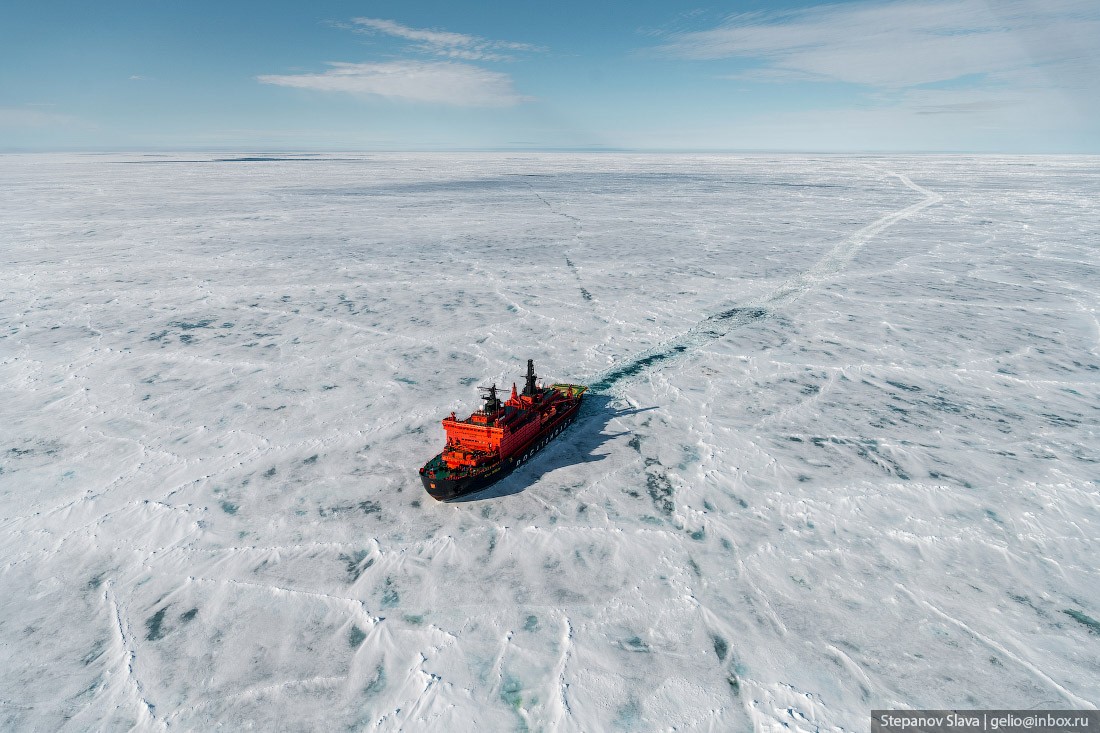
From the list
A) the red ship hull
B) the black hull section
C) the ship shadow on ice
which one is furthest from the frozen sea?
the red ship hull

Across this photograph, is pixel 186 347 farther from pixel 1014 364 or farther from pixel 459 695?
pixel 1014 364

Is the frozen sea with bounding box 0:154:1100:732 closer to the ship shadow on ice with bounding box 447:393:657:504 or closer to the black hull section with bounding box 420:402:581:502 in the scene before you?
the ship shadow on ice with bounding box 447:393:657:504

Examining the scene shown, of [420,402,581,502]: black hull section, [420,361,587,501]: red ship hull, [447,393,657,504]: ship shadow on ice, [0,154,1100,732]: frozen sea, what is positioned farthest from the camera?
[447,393,657,504]: ship shadow on ice

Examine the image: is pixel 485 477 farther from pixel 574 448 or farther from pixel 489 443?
pixel 574 448

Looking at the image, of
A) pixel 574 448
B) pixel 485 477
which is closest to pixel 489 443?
pixel 485 477

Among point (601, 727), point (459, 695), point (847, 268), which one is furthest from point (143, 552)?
point (847, 268)

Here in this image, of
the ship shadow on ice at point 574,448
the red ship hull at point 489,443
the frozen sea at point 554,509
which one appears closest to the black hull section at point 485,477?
the red ship hull at point 489,443
